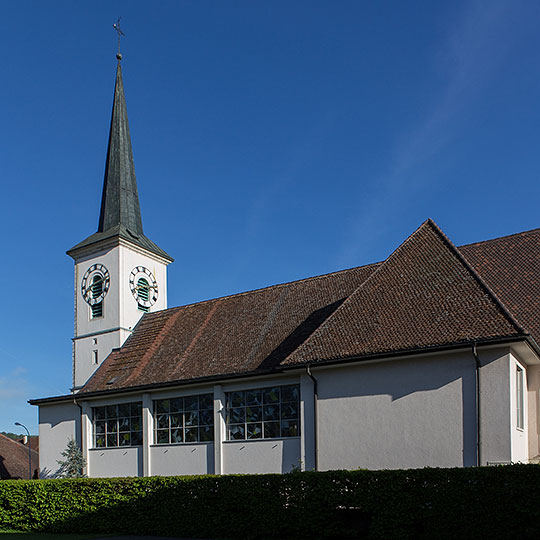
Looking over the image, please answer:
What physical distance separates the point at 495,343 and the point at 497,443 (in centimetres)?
244

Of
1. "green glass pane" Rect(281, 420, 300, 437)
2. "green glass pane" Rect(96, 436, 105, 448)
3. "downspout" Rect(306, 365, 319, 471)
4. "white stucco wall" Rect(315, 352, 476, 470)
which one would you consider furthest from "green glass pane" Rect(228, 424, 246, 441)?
"green glass pane" Rect(96, 436, 105, 448)

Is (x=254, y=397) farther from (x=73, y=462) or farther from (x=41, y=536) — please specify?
(x=73, y=462)

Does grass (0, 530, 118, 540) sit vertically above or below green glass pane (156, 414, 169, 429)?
below

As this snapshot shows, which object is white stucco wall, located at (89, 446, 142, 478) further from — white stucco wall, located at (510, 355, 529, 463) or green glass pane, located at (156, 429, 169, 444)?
white stucco wall, located at (510, 355, 529, 463)

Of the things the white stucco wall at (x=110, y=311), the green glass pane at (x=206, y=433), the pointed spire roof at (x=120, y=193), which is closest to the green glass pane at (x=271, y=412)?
the green glass pane at (x=206, y=433)

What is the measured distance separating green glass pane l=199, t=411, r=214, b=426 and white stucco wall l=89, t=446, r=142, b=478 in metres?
3.30

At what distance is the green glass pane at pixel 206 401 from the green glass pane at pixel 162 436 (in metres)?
1.94

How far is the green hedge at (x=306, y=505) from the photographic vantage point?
12.5 m

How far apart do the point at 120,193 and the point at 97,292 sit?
5.65 m

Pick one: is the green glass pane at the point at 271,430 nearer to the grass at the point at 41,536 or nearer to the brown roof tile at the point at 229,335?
the brown roof tile at the point at 229,335

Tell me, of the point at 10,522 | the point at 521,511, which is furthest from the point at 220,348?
the point at 521,511

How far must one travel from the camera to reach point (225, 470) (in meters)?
22.1

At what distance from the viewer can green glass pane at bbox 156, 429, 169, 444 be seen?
80.3 feet

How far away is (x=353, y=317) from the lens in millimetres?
19781
